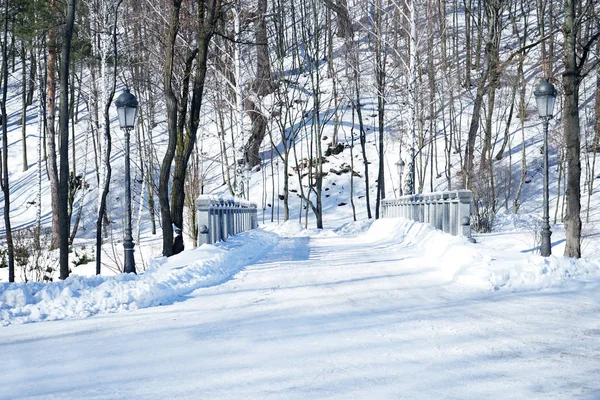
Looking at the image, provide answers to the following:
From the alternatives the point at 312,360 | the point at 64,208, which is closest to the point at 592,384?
the point at 312,360

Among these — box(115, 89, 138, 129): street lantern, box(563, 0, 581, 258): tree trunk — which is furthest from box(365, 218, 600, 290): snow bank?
box(115, 89, 138, 129): street lantern

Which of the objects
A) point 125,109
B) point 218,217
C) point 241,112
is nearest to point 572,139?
point 218,217

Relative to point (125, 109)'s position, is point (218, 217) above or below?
below

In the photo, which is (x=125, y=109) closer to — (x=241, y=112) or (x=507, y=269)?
(x=507, y=269)

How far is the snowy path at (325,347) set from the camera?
421 centimetres

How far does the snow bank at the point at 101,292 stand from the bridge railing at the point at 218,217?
9.97 feet

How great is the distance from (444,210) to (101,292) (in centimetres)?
991

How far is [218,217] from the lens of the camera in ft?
49.6

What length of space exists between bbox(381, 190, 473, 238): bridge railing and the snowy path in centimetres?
557

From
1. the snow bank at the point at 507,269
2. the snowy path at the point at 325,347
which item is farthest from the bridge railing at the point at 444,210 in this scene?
the snowy path at the point at 325,347

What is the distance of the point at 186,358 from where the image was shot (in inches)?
201

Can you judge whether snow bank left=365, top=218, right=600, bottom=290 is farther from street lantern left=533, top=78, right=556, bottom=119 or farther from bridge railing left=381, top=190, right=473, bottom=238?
street lantern left=533, top=78, right=556, bottom=119

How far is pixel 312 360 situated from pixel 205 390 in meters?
1.01

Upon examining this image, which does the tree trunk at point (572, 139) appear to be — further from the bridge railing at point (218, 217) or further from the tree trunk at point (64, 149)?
the tree trunk at point (64, 149)
